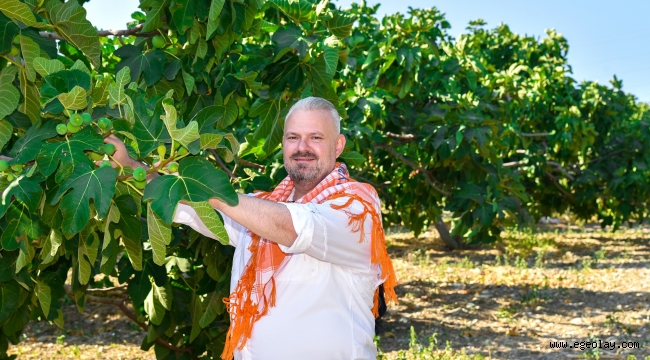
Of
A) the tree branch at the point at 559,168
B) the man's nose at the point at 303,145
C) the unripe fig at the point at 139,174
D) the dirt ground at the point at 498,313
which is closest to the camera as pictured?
the unripe fig at the point at 139,174

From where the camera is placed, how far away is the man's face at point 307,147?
2.34 meters

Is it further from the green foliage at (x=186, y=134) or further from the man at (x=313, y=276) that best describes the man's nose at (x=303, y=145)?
the green foliage at (x=186, y=134)

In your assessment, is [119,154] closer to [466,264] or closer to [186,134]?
[186,134]

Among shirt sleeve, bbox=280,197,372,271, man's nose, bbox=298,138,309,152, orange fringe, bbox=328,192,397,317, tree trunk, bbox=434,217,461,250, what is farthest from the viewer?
tree trunk, bbox=434,217,461,250

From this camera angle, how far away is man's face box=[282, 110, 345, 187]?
234 cm

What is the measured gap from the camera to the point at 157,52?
104 inches

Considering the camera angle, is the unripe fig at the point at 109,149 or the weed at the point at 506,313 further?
the weed at the point at 506,313

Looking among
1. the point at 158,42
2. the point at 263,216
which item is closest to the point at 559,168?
the point at 158,42

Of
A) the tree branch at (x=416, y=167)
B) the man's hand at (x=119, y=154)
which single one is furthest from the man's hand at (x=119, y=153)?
the tree branch at (x=416, y=167)

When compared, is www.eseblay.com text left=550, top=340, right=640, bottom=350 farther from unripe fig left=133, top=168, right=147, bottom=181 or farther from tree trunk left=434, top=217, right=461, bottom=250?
tree trunk left=434, top=217, right=461, bottom=250

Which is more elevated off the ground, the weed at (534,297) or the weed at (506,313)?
the weed at (534,297)

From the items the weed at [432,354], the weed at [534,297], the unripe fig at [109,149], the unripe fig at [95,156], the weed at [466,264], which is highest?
the unripe fig at [109,149]

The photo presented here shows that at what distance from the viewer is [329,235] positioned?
78.2 inches

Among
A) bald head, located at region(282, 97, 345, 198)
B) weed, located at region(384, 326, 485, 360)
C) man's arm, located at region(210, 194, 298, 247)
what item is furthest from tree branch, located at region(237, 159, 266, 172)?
weed, located at region(384, 326, 485, 360)
